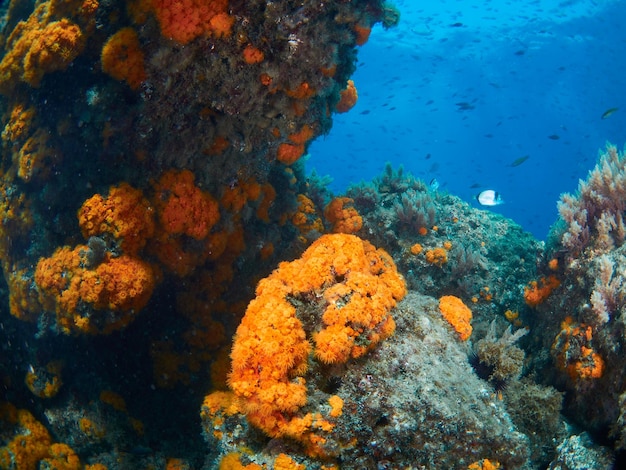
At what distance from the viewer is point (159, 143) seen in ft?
17.7

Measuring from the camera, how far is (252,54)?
483cm

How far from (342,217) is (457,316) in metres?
3.34

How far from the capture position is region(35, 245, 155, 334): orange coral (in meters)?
5.05

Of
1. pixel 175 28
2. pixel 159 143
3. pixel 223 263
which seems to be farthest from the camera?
pixel 223 263

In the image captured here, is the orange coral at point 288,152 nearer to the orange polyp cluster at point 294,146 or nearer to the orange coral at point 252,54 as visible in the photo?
the orange polyp cluster at point 294,146

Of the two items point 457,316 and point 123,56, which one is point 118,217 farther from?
point 457,316

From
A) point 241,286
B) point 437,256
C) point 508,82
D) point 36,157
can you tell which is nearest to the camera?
point 36,157

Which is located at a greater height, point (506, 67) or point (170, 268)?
point (170, 268)

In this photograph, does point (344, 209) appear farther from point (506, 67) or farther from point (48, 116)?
point (506, 67)

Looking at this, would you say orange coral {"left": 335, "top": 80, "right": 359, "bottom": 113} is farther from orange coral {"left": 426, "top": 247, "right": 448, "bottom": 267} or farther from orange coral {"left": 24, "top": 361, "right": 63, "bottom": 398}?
orange coral {"left": 24, "top": 361, "right": 63, "bottom": 398}

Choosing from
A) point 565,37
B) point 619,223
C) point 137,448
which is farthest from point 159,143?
point 565,37

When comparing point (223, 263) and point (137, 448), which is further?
point (223, 263)

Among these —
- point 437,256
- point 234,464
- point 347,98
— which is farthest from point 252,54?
point 437,256

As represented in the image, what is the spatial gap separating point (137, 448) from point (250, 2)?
6705 millimetres
